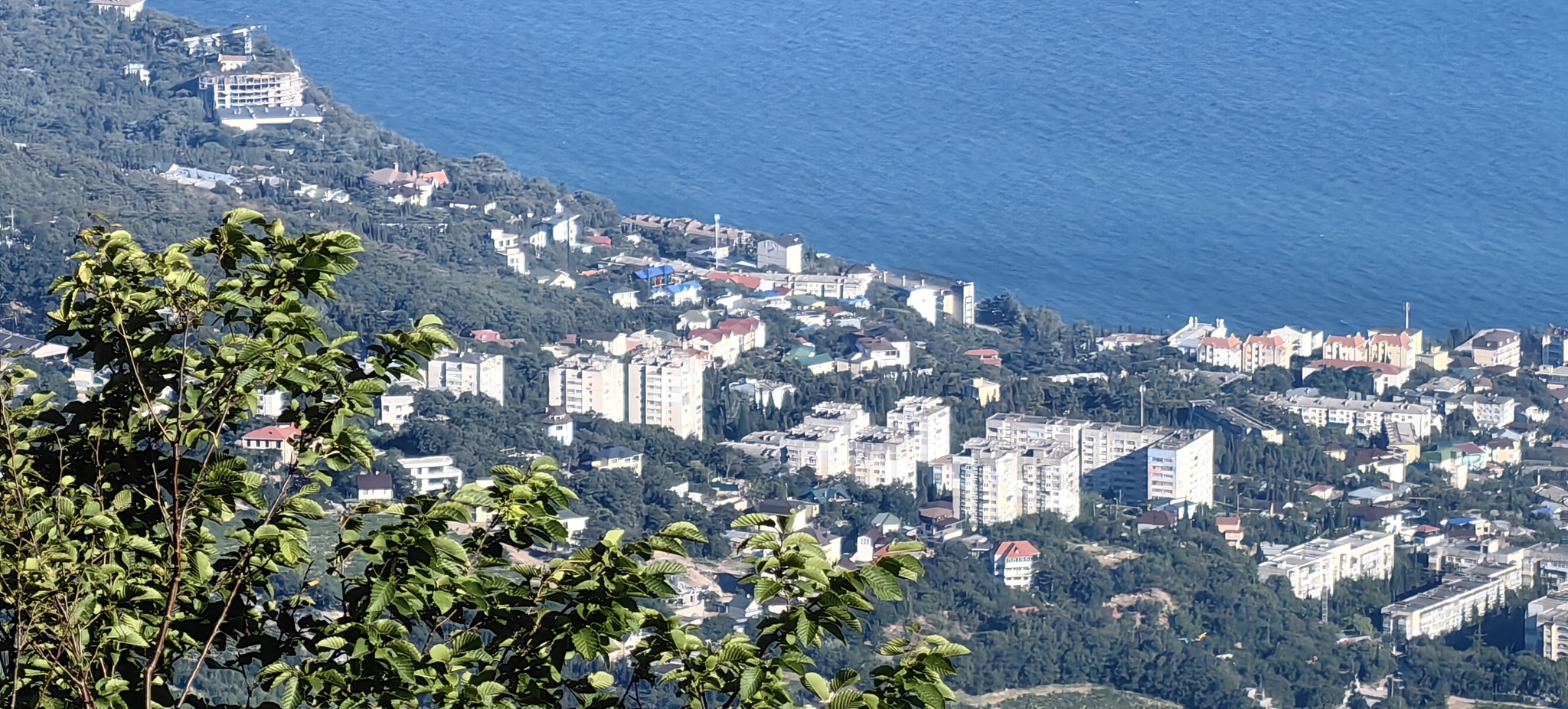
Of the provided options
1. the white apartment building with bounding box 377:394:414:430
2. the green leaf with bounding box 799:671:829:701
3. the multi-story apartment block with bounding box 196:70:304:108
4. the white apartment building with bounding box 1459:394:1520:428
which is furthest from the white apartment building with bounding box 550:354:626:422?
the green leaf with bounding box 799:671:829:701

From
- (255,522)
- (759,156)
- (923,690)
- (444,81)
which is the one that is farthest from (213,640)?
(444,81)

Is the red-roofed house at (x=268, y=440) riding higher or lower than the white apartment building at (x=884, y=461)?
higher

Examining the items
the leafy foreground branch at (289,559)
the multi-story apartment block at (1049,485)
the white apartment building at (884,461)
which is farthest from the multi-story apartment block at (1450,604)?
the leafy foreground branch at (289,559)

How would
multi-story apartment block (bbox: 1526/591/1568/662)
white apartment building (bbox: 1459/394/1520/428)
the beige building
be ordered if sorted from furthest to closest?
the beige building, white apartment building (bbox: 1459/394/1520/428), multi-story apartment block (bbox: 1526/591/1568/662)

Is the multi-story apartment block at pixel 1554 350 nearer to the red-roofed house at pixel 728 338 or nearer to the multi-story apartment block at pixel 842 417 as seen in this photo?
the multi-story apartment block at pixel 842 417

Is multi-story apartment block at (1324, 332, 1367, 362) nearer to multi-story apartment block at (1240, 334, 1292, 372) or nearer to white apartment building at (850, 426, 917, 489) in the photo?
multi-story apartment block at (1240, 334, 1292, 372)

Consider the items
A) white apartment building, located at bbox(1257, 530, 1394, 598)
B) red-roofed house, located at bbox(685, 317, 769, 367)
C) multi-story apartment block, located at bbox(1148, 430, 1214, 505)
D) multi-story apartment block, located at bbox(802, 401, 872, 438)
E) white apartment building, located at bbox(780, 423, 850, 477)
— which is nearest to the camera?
white apartment building, located at bbox(1257, 530, 1394, 598)
